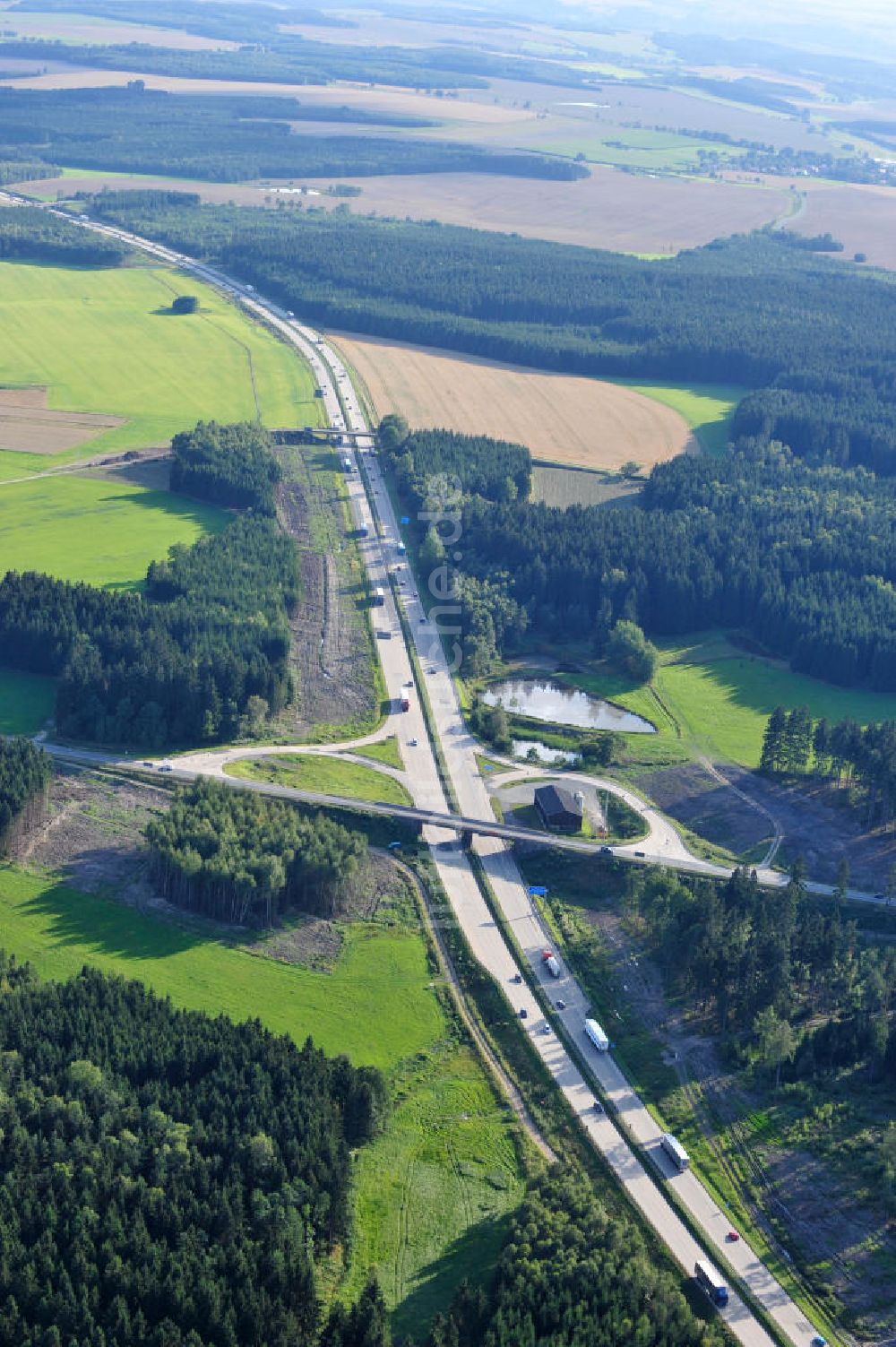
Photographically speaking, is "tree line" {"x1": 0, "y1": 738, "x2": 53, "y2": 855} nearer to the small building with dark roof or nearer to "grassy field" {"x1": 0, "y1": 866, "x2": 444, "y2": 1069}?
"grassy field" {"x1": 0, "y1": 866, "x2": 444, "y2": 1069}

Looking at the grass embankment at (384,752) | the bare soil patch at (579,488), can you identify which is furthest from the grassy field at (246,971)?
the bare soil patch at (579,488)

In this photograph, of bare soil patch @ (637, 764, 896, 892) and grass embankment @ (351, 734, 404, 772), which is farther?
grass embankment @ (351, 734, 404, 772)

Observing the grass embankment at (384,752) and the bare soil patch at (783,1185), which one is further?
the grass embankment at (384,752)

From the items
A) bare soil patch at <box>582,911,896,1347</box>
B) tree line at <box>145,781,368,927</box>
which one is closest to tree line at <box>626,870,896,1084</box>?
bare soil patch at <box>582,911,896,1347</box>

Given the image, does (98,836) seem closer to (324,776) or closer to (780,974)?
(324,776)

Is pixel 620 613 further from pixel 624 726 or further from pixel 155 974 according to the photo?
pixel 155 974

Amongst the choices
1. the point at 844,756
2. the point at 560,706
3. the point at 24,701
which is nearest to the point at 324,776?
the point at 560,706

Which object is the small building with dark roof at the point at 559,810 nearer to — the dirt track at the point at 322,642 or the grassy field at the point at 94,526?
the dirt track at the point at 322,642

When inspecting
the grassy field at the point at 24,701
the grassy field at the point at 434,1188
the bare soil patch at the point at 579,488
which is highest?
the bare soil patch at the point at 579,488
